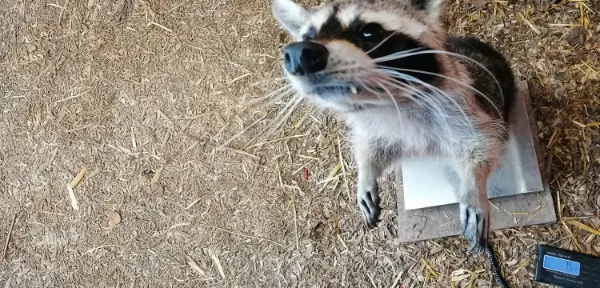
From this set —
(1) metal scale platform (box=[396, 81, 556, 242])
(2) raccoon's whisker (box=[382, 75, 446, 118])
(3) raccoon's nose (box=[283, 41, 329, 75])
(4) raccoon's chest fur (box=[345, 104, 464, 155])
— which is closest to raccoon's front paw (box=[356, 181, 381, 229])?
(4) raccoon's chest fur (box=[345, 104, 464, 155])

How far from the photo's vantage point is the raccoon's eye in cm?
152

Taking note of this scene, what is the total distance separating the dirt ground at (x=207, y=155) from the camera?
2.40 meters

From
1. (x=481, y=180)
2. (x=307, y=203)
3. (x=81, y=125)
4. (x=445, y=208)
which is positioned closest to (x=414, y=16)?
(x=481, y=180)

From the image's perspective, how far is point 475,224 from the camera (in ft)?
6.18

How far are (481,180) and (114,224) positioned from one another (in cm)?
189

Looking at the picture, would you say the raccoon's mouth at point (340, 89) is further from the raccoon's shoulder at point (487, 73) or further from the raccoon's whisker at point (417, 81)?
the raccoon's shoulder at point (487, 73)

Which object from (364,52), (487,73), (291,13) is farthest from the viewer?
(487,73)

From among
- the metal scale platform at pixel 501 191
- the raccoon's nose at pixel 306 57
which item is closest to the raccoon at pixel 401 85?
the raccoon's nose at pixel 306 57

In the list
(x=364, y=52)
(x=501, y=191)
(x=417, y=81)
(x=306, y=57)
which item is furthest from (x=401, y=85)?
(x=501, y=191)

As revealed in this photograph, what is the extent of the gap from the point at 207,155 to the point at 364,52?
159 centimetres

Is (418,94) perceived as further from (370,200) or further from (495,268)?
(495,268)

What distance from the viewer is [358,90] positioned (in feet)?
4.66

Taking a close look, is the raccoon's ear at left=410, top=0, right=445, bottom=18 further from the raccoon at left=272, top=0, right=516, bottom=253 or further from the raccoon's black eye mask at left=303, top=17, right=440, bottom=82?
the raccoon's black eye mask at left=303, top=17, right=440, bottom=82

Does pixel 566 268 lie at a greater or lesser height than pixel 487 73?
lesser
